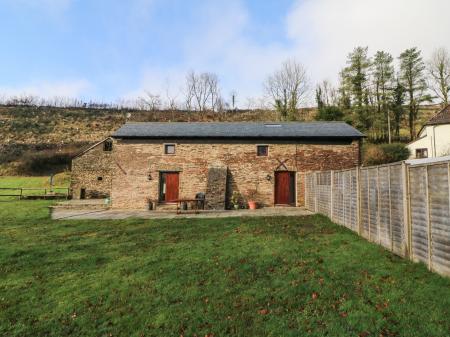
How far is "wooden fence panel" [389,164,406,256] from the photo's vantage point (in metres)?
6.20

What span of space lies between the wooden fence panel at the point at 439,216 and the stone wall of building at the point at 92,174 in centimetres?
2515

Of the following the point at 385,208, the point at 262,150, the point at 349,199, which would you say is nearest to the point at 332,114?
the point at 262,150

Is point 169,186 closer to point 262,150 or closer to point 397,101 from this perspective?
point 262,150

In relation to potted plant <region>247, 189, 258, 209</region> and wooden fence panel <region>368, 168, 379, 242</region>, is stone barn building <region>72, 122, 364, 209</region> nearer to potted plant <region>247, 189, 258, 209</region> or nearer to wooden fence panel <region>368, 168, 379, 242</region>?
potted plant <region>247, 189, 258, 209</region>

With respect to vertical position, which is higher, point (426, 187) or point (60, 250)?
point (426, 187)

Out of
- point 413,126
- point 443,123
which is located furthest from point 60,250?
point 413,126

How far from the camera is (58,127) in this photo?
59.3 m

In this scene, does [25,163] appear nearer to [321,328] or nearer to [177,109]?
[177,109]

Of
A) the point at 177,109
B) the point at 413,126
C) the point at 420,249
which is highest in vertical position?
the point at 177,109

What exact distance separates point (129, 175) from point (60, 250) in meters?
10.7

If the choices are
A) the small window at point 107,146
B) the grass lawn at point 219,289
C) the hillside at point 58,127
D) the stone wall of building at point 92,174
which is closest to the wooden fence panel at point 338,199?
the grass lawn at point 219,289

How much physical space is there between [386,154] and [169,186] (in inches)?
894

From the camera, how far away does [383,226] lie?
7074mm

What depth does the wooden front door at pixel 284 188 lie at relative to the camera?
58.7 feet
